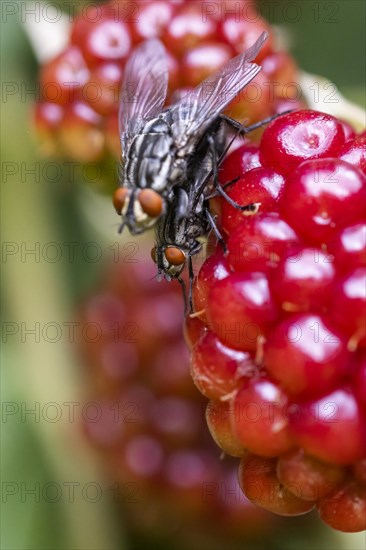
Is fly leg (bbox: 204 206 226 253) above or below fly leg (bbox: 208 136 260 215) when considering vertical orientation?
below

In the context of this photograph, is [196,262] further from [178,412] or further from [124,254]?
[124,254]

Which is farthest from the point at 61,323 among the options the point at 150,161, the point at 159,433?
the point at 150,161

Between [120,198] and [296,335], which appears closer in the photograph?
[296,335]

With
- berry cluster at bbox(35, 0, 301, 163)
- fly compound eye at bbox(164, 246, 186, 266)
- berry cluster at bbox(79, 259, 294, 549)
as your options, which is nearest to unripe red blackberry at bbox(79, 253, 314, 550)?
berry cluster at bbox(79, 259, 294, 549)

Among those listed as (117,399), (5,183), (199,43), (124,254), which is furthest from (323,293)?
(5,183)

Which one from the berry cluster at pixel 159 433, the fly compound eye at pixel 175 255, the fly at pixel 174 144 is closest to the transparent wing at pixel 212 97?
the fly at pixel 174 144

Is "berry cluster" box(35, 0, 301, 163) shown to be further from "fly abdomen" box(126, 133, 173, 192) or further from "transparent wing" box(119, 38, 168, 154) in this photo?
"fly abdomen" box(126, 133, 173, 192)

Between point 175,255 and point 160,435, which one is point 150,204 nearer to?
point 175,255
